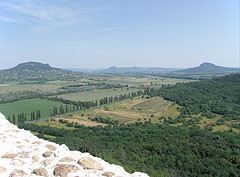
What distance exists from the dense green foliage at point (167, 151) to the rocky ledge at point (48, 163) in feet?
57.9

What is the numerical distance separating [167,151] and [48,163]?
1452 inches

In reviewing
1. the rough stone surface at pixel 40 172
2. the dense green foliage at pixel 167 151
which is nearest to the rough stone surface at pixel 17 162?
the rough stone surface at pixel 40 172

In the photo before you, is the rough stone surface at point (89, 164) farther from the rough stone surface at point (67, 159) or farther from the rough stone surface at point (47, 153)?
the rough stone surface at point (47, 153)

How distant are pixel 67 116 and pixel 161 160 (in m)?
53.2

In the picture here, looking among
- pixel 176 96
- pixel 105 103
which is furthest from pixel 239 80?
pixel 105 103

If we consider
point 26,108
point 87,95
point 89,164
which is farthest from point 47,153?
point 87,95

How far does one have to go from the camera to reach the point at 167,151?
134 ft

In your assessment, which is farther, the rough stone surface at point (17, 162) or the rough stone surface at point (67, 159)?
the rough stone surface at point (67, 159)

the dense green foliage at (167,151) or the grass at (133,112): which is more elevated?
the dense green foliage at (167,151)

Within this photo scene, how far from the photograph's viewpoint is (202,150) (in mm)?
39406

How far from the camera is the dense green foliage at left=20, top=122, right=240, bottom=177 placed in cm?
3231

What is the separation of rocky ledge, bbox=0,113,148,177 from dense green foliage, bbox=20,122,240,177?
17.6 m

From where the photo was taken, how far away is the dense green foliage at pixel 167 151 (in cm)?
3231

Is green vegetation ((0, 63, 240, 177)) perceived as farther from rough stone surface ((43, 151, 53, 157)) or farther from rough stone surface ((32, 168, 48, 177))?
rough stone surface ((32, 168, 48, 177))
